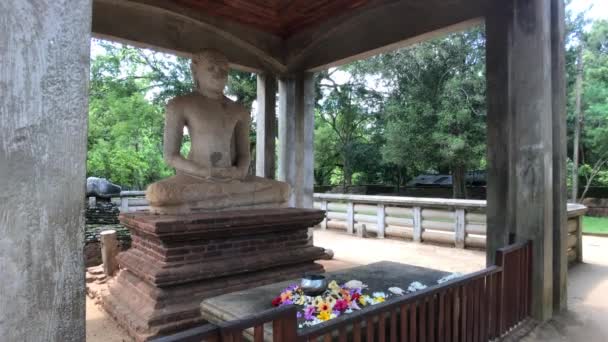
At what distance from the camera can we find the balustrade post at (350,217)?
10.2 metres

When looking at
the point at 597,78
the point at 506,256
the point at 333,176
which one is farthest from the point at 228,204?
the point at 333,176

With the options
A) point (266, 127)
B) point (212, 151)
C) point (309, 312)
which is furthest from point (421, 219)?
point (309, 312)

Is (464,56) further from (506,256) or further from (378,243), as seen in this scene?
(506,256)

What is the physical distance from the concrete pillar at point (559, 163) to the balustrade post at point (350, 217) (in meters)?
6.20

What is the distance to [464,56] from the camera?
12.1 m

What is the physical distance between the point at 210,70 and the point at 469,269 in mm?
4860

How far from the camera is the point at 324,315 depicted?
2422 millimetres

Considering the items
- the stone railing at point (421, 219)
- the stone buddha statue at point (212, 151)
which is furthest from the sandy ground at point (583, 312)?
the stone buddha statue at point (212, 151)

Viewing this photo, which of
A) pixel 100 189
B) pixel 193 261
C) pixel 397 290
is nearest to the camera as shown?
pixel 397 290

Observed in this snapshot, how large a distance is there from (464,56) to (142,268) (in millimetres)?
11446

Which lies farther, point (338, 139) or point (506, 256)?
point (338, 139)

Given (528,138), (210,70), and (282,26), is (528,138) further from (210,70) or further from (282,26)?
(282,26)

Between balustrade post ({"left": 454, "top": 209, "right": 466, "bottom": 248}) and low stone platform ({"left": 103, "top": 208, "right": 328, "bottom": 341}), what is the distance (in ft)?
14.7

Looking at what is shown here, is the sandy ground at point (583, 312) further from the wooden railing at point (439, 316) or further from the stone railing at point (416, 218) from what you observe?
the stone railing at point (416, 218)
